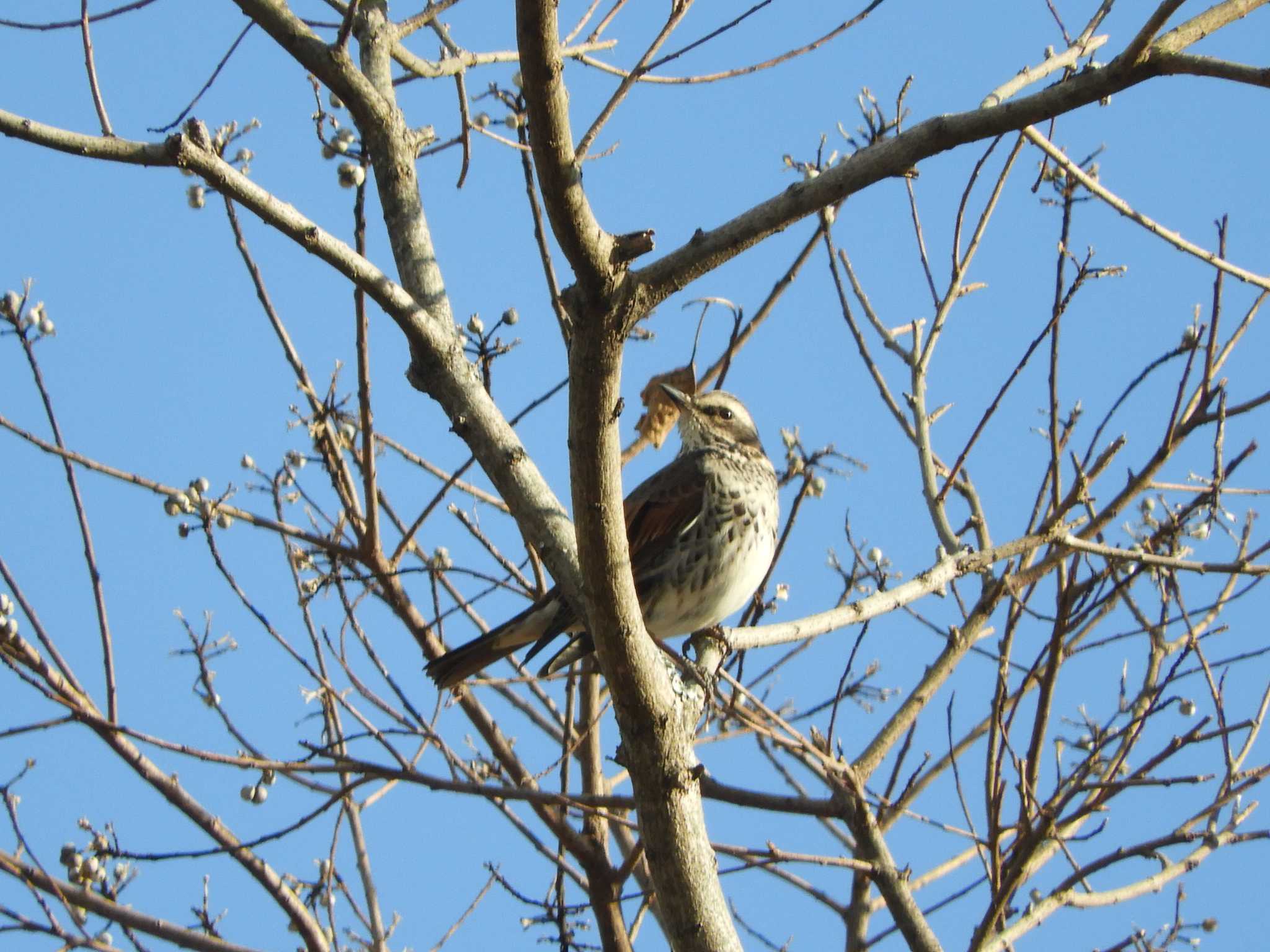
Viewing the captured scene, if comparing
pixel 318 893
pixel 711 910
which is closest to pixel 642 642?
pixel 711 910

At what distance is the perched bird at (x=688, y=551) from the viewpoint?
5.22 meters

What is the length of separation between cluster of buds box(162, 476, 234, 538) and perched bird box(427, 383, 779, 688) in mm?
1075

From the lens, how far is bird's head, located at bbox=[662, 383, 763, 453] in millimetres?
6605

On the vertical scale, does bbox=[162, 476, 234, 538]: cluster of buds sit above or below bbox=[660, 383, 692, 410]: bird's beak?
below

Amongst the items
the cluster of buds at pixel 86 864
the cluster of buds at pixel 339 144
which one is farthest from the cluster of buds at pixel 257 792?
the cluster of buds at pixel 339 144

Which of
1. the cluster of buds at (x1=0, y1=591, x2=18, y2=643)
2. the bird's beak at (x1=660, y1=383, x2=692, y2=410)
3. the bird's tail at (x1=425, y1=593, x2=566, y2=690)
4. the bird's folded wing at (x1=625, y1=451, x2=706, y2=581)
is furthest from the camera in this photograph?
the bird's beak at (x1=660, y1=383, x2=692, y2=410)

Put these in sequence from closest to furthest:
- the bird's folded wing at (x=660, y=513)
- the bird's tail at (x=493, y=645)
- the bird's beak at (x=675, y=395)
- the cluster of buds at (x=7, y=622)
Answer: the cluster of buds at (x=7, y=622) → the bird's tail at (x=493, y=645) → the bird's folded wing at (x=660, y=513) → the bird's beak at (x=675, y=395)

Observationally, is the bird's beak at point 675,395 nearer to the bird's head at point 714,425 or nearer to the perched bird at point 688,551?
the perched bird at point 688,551

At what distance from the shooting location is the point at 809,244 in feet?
16.4

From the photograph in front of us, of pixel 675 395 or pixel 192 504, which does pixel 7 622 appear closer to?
pixel 192 504

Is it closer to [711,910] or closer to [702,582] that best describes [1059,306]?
[702,582]

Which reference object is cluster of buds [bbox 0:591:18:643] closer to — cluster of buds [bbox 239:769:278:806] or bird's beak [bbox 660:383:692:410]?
cluster of buds [bbox 239:769:278:806]

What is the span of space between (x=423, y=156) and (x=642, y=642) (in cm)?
217

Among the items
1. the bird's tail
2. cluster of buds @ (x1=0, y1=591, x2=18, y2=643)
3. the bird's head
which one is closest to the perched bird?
the bird's tail
